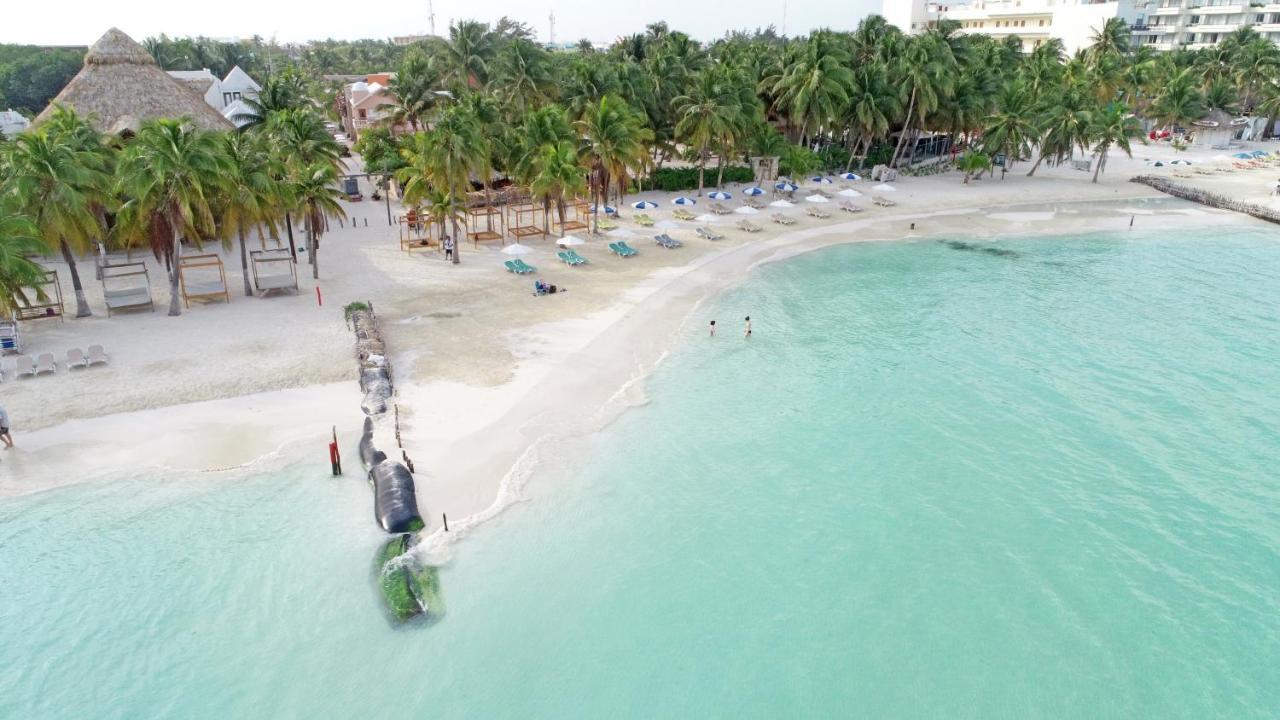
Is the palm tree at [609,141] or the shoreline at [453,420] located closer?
the shoreline at [453,420]

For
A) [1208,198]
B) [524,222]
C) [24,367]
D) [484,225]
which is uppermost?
[1208,198]

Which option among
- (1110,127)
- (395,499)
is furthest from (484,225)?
(1110,127)

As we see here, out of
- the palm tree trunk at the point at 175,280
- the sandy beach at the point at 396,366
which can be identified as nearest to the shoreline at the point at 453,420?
the sandy beach at the point at 396,366

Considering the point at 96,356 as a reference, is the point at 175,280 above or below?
above

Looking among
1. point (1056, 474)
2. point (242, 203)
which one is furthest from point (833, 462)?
point (242, 203)

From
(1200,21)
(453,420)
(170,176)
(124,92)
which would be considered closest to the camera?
(453,420)

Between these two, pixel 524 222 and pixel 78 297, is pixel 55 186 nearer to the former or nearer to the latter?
pixel 78 297

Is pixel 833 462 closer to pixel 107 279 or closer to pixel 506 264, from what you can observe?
pixel 506 264

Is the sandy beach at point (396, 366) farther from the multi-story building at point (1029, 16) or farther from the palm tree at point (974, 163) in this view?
the multi-story building at point (1029, 16)
